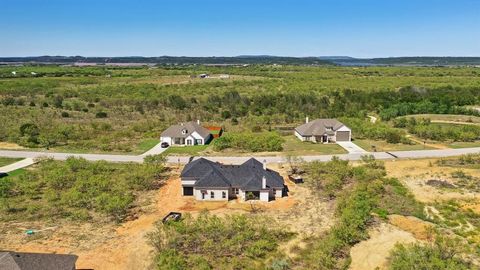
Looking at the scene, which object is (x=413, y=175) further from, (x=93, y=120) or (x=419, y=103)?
(x=93, y=120)

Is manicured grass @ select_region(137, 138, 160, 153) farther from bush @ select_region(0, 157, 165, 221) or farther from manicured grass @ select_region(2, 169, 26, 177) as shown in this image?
manicured grass @ select_region(2, 169, 26, 177)

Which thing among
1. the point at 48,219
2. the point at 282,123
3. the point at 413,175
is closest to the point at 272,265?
the point at 48,219

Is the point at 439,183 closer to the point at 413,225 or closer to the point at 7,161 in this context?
the point at 413,225

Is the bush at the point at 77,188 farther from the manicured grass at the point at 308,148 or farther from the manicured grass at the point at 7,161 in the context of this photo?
the manicured grass at the point at 308,148

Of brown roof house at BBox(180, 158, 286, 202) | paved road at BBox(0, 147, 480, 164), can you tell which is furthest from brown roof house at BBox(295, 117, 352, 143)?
brown roof house at BBox(180, 158, 286, 202)

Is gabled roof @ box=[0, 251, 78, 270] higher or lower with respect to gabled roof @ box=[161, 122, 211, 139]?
higher

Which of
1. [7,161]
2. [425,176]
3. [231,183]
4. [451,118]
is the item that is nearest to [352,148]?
[425,176]
